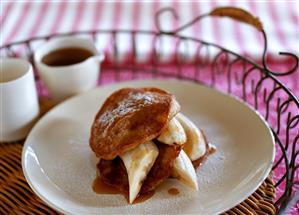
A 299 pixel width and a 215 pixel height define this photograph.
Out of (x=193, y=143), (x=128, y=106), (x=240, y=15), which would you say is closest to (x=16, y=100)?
(x=128, y=106)

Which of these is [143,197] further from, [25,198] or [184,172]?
[25,198]

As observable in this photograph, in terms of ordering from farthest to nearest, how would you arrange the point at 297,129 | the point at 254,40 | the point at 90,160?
the point at 254,40, the point at 297,129, the point at 90,160

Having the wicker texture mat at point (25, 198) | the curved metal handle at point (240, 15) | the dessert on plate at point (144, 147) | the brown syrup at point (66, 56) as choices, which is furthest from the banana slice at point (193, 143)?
the brown syrup at point (66, 56)

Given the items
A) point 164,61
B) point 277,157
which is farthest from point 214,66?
point 277,157

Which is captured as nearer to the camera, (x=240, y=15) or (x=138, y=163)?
(x=138, y=163)

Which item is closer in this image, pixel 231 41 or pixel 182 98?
pixel 182 98

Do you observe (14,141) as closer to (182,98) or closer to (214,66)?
(182,98)

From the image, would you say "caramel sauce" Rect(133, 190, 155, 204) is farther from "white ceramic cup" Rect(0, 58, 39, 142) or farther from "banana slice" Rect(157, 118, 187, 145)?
"white ceramic cup" Rect(0, 58, 39, 142)
